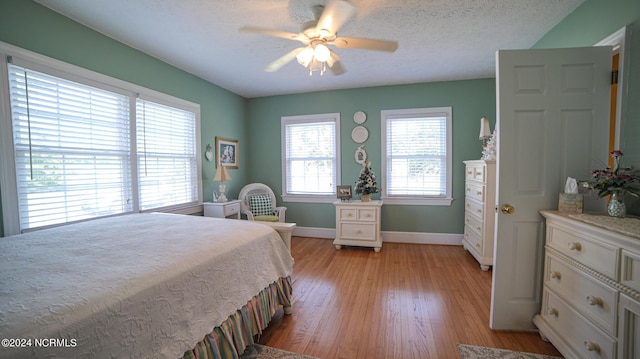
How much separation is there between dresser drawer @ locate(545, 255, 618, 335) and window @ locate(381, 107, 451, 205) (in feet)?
7.51

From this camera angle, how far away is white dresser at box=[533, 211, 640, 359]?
1171mm

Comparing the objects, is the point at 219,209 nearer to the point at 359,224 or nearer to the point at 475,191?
the point at 359,224

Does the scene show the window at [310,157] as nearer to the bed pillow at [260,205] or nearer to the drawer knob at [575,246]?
the bed pillow at [260,205]

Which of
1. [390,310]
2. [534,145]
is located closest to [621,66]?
[534,145]

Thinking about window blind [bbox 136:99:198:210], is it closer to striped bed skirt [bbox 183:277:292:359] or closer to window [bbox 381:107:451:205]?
striped bed skirt [bbox 183:277:292:359]

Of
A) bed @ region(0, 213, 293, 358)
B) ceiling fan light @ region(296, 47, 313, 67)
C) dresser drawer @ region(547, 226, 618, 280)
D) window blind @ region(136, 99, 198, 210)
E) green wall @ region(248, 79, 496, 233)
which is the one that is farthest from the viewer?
green wall @ region(248, 79, 496, 233)

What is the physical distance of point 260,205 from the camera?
411 centimetres

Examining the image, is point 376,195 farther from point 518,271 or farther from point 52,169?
point 52,169

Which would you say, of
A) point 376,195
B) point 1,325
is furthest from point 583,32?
point 1,325

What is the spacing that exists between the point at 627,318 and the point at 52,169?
12.9ft

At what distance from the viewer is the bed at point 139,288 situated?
2.68 feet

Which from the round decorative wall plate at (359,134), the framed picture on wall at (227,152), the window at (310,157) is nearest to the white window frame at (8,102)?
the framed picture on wall at (227,152)

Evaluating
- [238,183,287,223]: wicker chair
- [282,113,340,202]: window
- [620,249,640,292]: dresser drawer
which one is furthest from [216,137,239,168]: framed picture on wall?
[620,249,640,292]: dresser drawer

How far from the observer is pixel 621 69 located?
1.63 m
